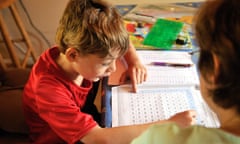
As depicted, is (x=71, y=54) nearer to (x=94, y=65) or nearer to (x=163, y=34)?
(x=94, y=65)

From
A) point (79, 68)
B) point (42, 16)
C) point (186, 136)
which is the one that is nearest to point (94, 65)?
point (79, 68)

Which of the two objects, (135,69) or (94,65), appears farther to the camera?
(135,69)

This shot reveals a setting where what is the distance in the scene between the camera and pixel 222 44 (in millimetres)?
547

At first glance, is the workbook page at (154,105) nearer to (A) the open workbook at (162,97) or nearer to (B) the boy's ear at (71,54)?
(A) the open workbook at (162,97)

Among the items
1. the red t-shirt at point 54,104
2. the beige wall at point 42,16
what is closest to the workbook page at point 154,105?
the red t-shirt at point 54,104

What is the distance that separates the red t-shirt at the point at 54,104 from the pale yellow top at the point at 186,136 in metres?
0.29

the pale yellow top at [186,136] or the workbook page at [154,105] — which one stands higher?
the pale yellow top at [186,136]

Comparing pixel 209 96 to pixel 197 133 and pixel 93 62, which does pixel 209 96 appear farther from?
pixel 93 62

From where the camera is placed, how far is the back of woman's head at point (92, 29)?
90cm

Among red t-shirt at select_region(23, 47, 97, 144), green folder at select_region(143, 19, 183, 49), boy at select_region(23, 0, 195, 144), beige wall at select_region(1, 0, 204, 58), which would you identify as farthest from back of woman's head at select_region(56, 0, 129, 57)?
beige wall at select_region(1, 0, 204, 58)

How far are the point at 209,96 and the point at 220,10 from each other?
0.62 feet

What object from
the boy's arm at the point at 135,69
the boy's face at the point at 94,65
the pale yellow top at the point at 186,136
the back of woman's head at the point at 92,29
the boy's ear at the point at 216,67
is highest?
the boy's ear at the point at 216,67

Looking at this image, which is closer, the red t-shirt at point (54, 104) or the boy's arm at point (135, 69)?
the red t-shirt at point (54, 104)

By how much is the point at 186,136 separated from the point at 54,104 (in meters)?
0.45
